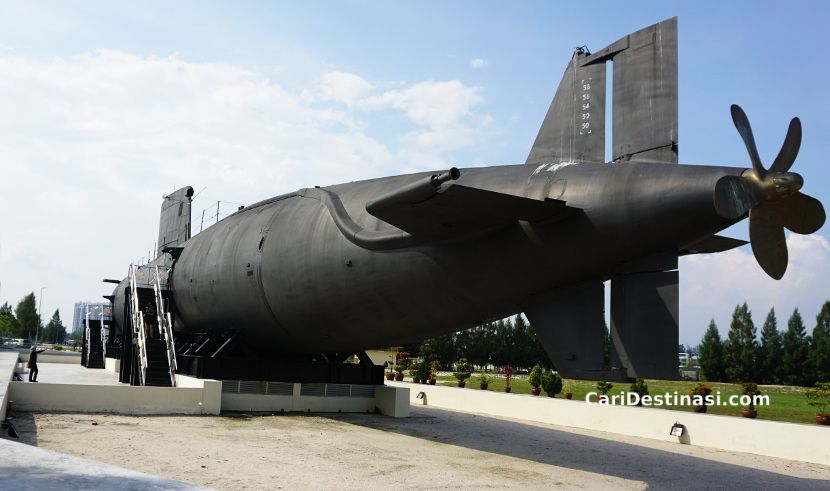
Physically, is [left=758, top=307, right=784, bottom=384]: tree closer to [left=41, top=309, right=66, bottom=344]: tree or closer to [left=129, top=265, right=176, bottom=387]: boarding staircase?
[left=129, top=265, right=176, bottom=387]: boarding staircase

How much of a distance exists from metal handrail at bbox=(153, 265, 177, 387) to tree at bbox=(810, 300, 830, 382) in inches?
2288

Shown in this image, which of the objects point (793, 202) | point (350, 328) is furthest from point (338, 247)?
point (793, 202)

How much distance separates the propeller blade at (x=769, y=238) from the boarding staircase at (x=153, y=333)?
44.5 feet

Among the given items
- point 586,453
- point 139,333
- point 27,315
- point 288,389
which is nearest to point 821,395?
point 586,453

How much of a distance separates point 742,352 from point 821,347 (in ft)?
22.0

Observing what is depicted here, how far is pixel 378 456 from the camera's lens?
11.5 m

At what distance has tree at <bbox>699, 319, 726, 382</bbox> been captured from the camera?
2702 inches

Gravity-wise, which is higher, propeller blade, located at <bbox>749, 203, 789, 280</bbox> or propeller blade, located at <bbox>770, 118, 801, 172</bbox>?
propeller blade, located at <bbox>770, 118, 801, 172</bbox>

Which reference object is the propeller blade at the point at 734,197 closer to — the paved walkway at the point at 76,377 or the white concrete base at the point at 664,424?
the white concrete base at the point at 664,424

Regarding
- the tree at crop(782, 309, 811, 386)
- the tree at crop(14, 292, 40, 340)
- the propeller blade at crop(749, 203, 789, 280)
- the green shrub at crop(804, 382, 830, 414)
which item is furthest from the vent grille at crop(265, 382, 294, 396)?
the tree at crop(14, 292, 40, 340)

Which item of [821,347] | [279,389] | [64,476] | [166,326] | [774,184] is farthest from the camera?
[821,347]

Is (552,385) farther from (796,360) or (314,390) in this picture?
(796,360)

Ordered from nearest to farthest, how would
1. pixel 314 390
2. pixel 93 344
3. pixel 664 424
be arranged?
pixel 314 390, pixel 664 424, pixel 93 344

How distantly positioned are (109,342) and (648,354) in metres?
27.1
